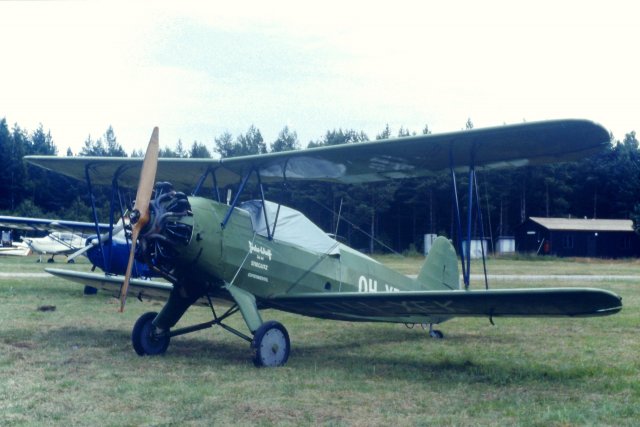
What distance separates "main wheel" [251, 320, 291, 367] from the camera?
7.35 meters

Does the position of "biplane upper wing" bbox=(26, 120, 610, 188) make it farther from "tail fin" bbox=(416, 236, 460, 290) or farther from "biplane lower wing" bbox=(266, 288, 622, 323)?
"tail fin" bbox=(416, 236, 460, 290)

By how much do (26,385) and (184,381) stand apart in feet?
4.61

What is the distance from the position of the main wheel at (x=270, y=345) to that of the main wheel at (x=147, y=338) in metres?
1.59

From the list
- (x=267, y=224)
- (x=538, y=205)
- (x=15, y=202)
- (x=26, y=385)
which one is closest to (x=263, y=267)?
(x=267, y=224)

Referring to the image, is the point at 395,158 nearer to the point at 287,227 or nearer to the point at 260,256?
the point at 287,227

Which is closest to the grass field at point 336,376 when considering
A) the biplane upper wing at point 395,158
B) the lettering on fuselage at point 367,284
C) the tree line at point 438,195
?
the lettering on fuselage at point 367,284

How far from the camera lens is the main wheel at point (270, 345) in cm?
735

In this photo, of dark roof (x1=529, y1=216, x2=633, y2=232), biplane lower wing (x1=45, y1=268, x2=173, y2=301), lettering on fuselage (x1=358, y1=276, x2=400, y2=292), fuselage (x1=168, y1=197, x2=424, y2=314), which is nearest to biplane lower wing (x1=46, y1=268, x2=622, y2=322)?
biplane lower wing (x1=45, y1=268, x2=173, y2=301)

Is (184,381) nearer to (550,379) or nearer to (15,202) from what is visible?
(550,379)

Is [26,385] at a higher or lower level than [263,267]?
lower

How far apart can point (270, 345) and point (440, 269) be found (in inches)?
174

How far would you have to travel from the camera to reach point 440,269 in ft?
36.3

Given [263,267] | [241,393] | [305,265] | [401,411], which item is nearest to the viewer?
[401,411]

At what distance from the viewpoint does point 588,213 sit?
68812mm
